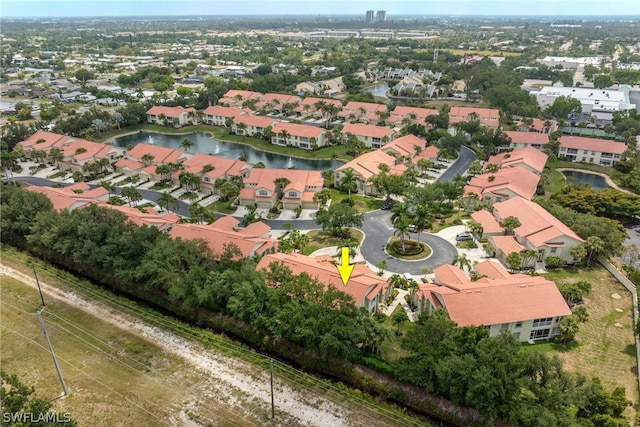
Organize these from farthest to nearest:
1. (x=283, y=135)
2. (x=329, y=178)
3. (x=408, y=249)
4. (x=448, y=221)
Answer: (x=283, y=135) < (x=329, y=178) < (x=448, y=221) < (x=408, y=249)

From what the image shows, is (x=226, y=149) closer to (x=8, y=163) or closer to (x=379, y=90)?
(x=8, y=163)

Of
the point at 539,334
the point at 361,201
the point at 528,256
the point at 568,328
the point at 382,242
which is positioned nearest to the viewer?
the point at 568,328

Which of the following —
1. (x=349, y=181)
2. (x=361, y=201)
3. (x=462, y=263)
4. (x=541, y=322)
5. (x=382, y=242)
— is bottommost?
(x=382, y=242)

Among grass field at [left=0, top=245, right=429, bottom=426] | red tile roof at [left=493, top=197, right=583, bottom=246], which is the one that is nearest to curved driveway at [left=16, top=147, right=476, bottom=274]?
red tile roof at [left=493, top=197, right=583, bottom=246]

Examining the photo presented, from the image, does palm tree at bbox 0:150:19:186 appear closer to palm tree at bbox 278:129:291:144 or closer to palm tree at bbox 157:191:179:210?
palm tree at bbox 157:191:179:210

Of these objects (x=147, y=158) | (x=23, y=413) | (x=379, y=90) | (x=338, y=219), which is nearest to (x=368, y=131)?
(x=338, y=219)

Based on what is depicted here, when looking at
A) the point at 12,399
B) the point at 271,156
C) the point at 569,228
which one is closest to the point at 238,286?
the point at 12,399

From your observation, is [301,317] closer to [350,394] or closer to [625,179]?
[350,394]

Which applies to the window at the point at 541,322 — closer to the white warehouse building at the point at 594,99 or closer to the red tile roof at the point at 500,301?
Result: the red tile roof at the point at 500,301
